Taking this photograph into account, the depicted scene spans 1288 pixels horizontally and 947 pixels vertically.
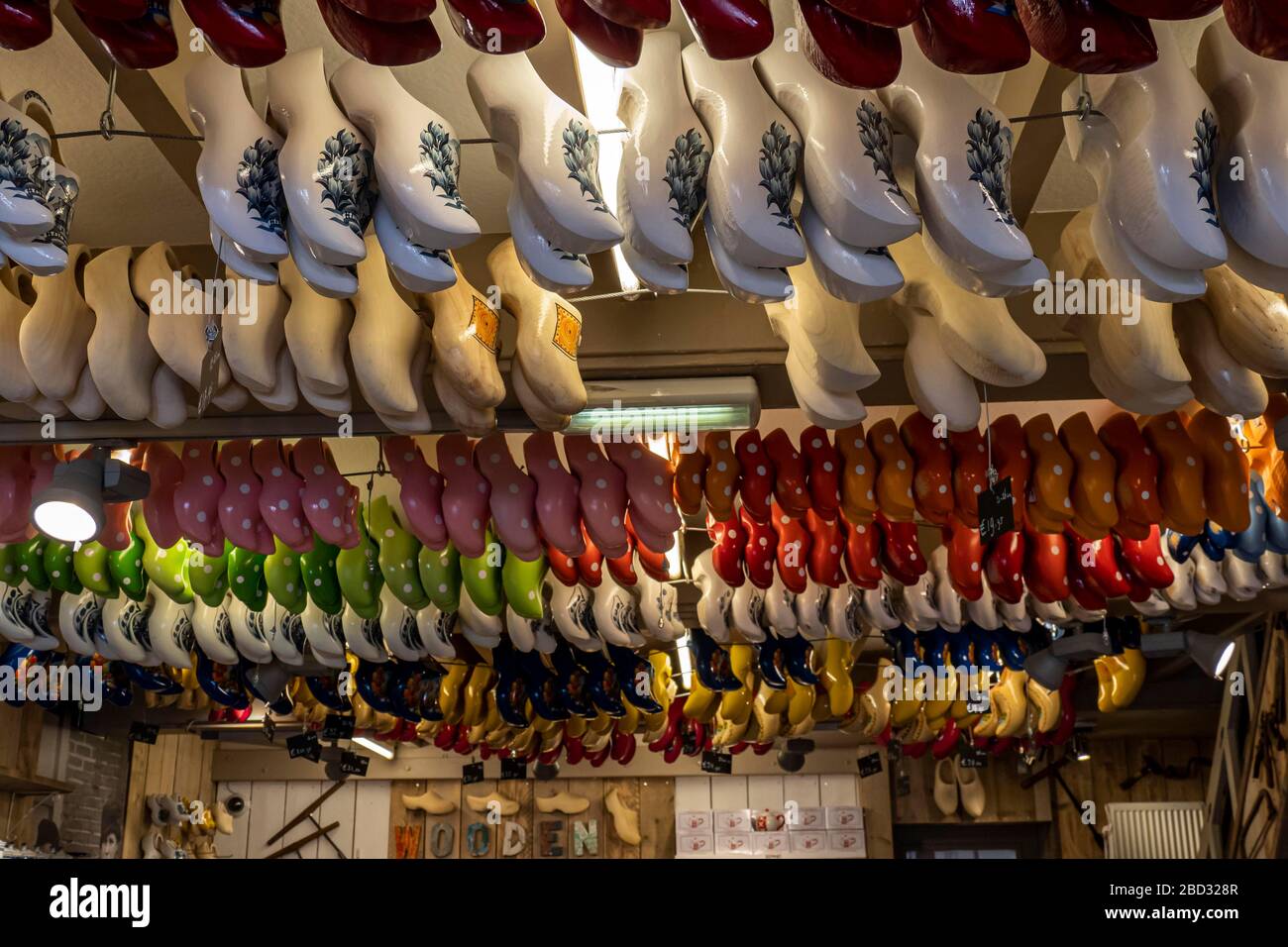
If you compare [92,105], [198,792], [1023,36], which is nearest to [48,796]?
[198,792]

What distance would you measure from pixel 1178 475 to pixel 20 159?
7.31 ft

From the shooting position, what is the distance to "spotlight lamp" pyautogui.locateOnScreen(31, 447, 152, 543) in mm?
2650

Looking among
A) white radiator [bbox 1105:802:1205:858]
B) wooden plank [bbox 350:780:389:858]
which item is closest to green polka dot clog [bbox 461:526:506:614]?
white radiator [bbox 1105:802:1205:858]

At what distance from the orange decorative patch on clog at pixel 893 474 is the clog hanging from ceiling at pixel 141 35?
1.76 meters

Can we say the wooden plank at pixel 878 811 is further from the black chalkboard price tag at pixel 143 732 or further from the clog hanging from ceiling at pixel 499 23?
the clog hanging from ceiling at pixel 499 23

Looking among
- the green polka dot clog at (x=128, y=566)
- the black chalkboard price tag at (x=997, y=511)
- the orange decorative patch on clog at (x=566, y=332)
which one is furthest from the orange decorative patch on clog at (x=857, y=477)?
the green polka dot clog at (x=128, y=566)

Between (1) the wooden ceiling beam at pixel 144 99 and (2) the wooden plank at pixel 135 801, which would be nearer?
(1) the wooden ceiling beam at pixel 144 99

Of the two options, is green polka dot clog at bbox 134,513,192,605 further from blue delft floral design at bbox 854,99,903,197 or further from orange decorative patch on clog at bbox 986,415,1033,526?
blue delft floral design at bbox 854,99,903,197

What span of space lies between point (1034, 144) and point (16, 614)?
288cm

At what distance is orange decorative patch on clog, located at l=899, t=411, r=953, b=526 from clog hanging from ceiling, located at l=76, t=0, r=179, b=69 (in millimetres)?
1802

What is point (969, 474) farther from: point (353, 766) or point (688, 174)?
point (353, 766)

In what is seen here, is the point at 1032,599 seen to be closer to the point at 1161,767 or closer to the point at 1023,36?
the point at 1023,36

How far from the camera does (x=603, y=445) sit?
9.48 feet

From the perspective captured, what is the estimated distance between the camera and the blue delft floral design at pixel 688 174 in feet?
5.13
